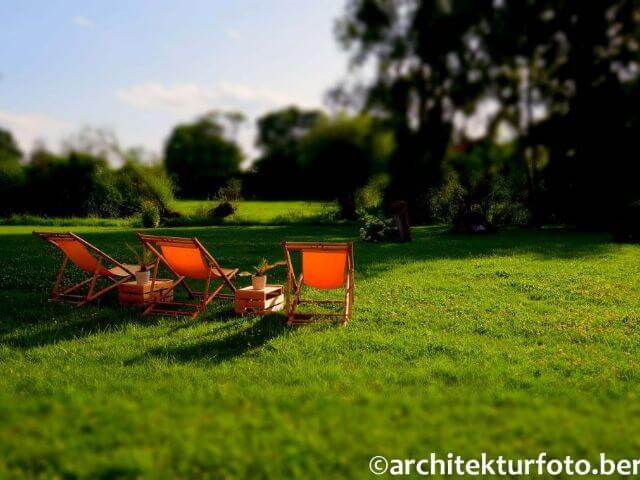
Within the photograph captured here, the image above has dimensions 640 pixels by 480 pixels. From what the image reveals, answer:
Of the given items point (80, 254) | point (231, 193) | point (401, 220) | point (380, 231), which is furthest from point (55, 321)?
point (231, 193)

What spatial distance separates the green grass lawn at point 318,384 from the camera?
3283 mm

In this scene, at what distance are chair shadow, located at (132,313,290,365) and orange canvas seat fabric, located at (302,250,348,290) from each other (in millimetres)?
824

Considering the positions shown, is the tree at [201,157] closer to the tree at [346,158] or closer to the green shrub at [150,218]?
the green shrub at [150,218]

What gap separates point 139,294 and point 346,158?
20.1 m

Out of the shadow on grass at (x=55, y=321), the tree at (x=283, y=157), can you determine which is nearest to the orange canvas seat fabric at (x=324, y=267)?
the shadow on grass at (x=55, y=321)

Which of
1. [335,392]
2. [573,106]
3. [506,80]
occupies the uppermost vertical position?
[506,80]

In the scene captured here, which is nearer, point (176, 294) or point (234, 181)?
point (176, 294)

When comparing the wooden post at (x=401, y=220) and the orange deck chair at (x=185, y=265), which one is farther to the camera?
the wooden post at (x=401, y=220)

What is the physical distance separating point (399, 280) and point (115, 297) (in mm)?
4687

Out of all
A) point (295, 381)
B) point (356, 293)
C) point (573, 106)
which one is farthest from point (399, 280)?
point (573, 106)

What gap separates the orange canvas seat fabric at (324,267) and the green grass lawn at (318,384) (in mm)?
595

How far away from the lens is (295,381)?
461 centimetres

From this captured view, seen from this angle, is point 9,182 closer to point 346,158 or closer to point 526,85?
point 346,158

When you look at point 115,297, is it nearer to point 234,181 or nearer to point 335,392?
point 335,392
